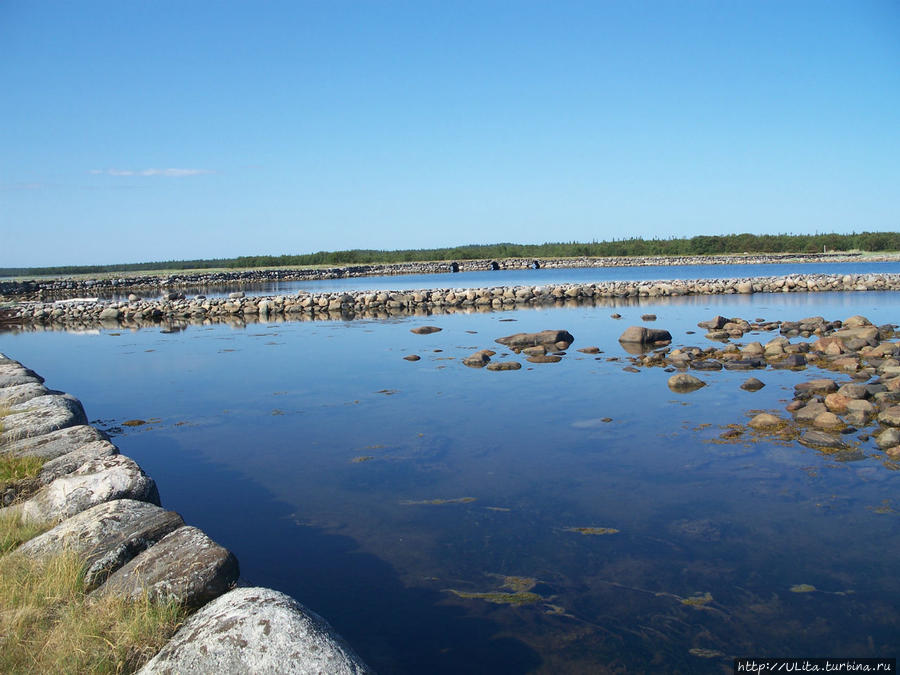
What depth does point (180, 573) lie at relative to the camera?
4258mm

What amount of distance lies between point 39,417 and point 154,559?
5.15 m

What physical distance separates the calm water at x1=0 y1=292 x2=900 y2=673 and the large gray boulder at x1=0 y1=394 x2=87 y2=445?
4.48ft

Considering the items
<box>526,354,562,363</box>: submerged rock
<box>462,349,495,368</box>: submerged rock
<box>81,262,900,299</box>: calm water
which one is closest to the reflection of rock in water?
<box>462,349,495,368</box>: submerged rock

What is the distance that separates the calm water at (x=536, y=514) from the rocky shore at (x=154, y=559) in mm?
1310

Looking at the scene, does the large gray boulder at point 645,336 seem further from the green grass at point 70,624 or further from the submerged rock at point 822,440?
the green grass at point 70,624

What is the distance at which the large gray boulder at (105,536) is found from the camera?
4.69 meters

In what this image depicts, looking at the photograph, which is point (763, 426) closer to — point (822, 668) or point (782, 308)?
point (822, 668)

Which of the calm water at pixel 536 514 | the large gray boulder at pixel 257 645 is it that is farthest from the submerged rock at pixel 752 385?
the large gray boulder at pixel 257 645

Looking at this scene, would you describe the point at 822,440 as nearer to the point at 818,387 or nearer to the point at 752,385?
the point at 818,387

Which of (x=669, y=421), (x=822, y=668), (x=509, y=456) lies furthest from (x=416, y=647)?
(x=669, y=421)

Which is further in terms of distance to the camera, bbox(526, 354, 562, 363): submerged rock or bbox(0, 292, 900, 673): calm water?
bbox(526, 354, 562, 363): submerged rock

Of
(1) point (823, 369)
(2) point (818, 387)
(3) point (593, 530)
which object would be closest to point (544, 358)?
(1) point (823, 369)

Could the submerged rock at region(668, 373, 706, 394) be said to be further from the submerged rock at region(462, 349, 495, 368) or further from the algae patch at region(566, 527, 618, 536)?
the algae patch at region(566, 527, 618, 536)

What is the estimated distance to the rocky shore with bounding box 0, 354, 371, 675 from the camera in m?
3.43
